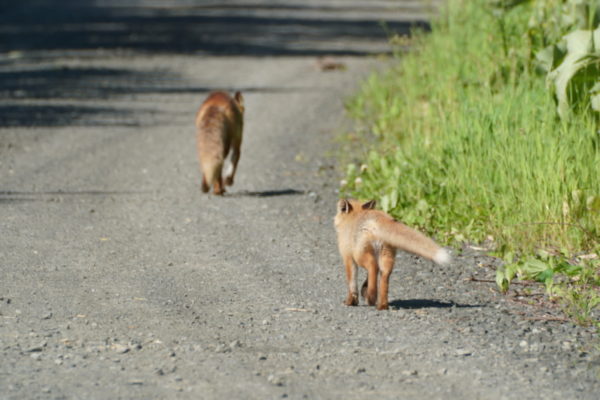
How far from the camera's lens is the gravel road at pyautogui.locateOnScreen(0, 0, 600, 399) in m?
4.92

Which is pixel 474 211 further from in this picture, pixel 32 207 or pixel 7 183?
pixel 7 183

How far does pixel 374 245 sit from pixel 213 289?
1.30 meters

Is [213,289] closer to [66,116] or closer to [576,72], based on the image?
[576,72]

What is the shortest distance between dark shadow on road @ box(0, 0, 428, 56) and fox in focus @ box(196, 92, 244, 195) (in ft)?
42.6

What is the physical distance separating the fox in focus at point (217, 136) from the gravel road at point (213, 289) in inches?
8.6

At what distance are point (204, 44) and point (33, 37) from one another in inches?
160

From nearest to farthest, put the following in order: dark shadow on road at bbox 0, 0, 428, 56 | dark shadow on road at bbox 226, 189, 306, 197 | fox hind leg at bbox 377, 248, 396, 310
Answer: fox hind leg at bbox 377, 248, 396, 310
dark shadow on road at bbox 226, 189, 306, 197
dark shadow on road at bbox 0, 0, 428, 56

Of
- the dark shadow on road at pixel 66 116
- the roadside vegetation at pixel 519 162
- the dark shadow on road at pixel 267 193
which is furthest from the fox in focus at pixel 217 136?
the dark shadow on road at pixel 66 116

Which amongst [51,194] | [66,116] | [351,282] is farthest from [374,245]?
[66,116]

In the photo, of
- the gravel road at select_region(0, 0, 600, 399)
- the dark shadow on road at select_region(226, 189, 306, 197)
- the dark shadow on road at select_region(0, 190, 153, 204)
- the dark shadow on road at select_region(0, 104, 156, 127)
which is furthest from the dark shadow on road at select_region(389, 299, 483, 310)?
the dark shadow on road at select_region(0, 104, 156, 127)

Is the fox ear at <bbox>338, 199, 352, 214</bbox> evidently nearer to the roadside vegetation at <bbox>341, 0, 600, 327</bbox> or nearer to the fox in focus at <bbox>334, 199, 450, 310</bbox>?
the fox in focus at <bbox>334, 199, 450, 310</bbox>

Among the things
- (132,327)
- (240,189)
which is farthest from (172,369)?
(240,189)

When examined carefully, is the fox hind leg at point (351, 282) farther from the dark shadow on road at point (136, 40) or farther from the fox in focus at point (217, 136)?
the dark shadow on road at point (136, 40)

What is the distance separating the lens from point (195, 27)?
94.7 ft
